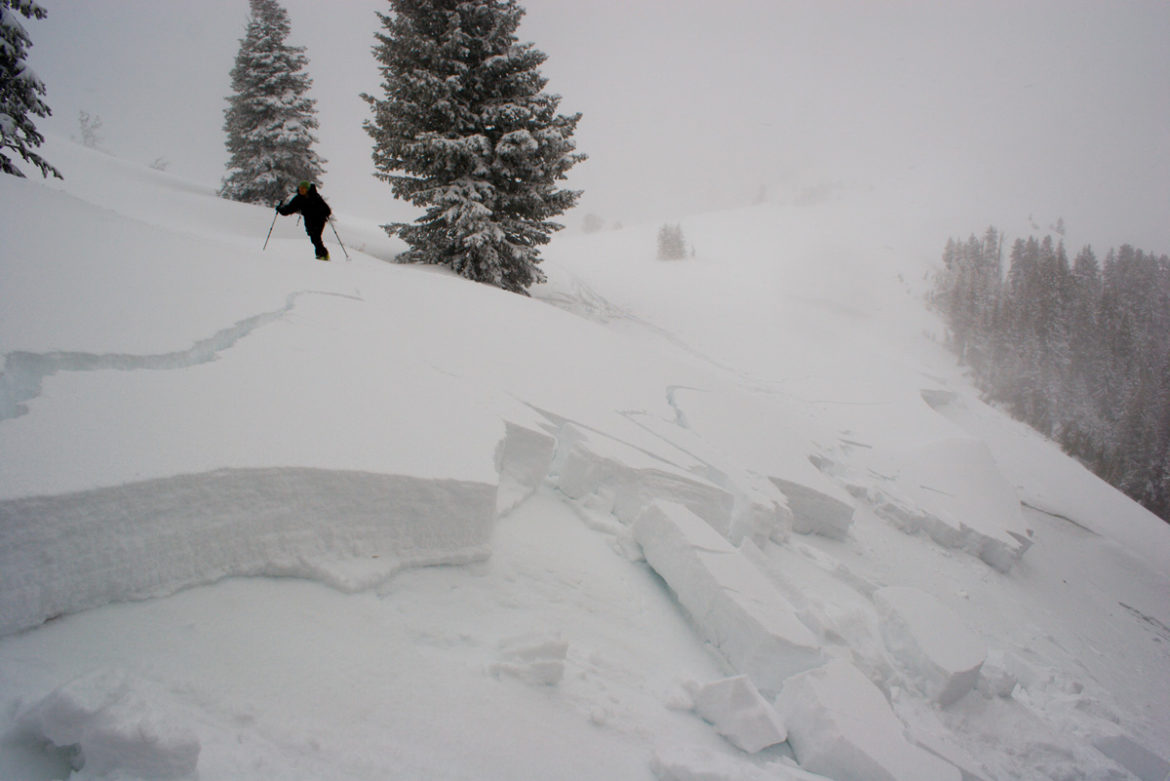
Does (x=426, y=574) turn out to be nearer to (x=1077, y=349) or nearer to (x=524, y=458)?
(x=524, y=458)

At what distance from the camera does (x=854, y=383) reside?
14.7 meters

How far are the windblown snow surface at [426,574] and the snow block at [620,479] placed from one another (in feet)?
0.08

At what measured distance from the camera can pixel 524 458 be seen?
10.4 ft

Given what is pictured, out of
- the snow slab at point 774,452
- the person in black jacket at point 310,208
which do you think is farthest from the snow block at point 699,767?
the person in black jacket at point 310,208

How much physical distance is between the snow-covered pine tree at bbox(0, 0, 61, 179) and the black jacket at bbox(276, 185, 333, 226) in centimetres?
312

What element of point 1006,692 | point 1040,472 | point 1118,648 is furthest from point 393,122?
point 1040,472

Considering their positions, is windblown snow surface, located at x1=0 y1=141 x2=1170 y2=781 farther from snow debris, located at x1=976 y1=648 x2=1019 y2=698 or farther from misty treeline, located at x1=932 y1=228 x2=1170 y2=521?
misty treeline, located at x1=932 y1=228 x2=1170 y2=521

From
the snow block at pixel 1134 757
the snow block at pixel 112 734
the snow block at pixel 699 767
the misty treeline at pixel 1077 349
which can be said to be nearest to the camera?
the snow block at pixel 112 734

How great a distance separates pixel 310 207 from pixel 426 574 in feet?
23.8

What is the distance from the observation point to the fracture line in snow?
1.79 meters

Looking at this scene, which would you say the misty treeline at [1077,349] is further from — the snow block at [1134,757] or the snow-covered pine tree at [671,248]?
the snow block at [1134,757]

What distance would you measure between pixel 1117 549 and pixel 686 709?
582 inches

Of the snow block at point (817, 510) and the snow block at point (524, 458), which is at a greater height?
the snow block at point (524, 458)

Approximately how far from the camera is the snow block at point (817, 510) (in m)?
4.84
